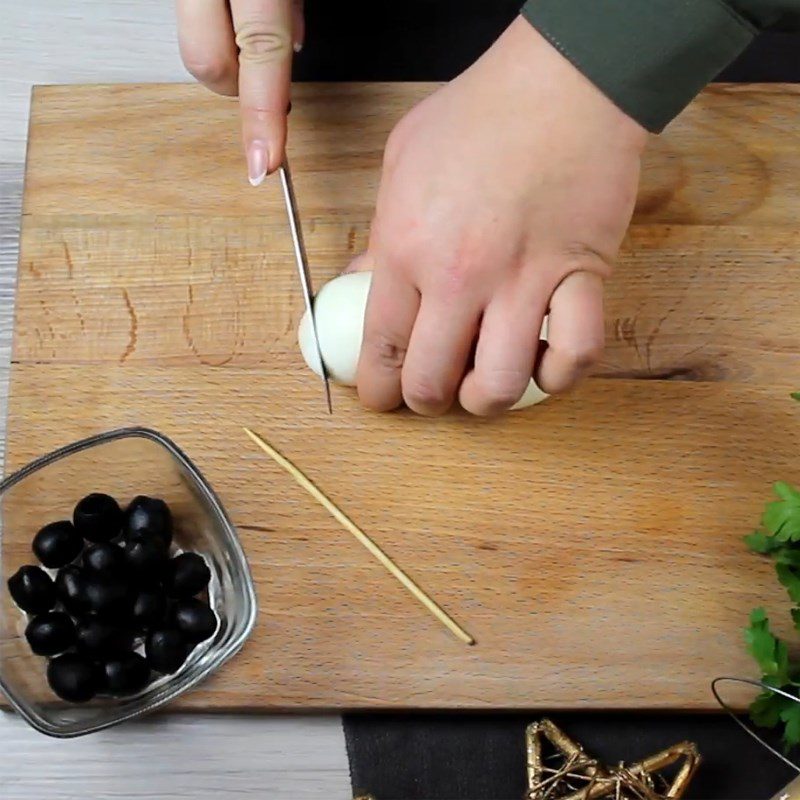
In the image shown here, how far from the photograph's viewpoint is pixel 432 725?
1103 mm

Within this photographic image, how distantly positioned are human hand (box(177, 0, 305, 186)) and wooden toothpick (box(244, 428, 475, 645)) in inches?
10.8

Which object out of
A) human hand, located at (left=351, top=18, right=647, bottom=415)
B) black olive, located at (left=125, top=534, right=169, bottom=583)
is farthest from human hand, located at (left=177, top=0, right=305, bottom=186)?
black olive, located at (left=125, top=534, right=169, bottom=583)

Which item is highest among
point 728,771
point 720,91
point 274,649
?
point 720,91

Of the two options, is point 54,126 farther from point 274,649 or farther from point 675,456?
point 675,456

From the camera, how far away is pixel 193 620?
101cm

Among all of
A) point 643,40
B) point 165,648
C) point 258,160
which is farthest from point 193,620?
point 643,40

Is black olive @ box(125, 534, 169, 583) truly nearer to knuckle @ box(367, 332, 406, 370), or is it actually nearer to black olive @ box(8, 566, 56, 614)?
black olive @ box(8, 566, 56, 614)

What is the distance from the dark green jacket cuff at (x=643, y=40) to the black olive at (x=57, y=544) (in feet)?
2.05

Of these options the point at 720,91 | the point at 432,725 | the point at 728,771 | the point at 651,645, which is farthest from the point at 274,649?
the point at 720,91

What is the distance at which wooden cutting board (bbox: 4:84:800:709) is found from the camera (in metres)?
1.06

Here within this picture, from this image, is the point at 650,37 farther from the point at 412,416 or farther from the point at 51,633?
the point at 51,633

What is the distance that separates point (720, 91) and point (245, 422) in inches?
25.1

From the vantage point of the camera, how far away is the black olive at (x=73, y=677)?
3.28 ft

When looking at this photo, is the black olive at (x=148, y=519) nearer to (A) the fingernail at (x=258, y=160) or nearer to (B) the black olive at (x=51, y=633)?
(B) the black olive at (x=51, y=633)
